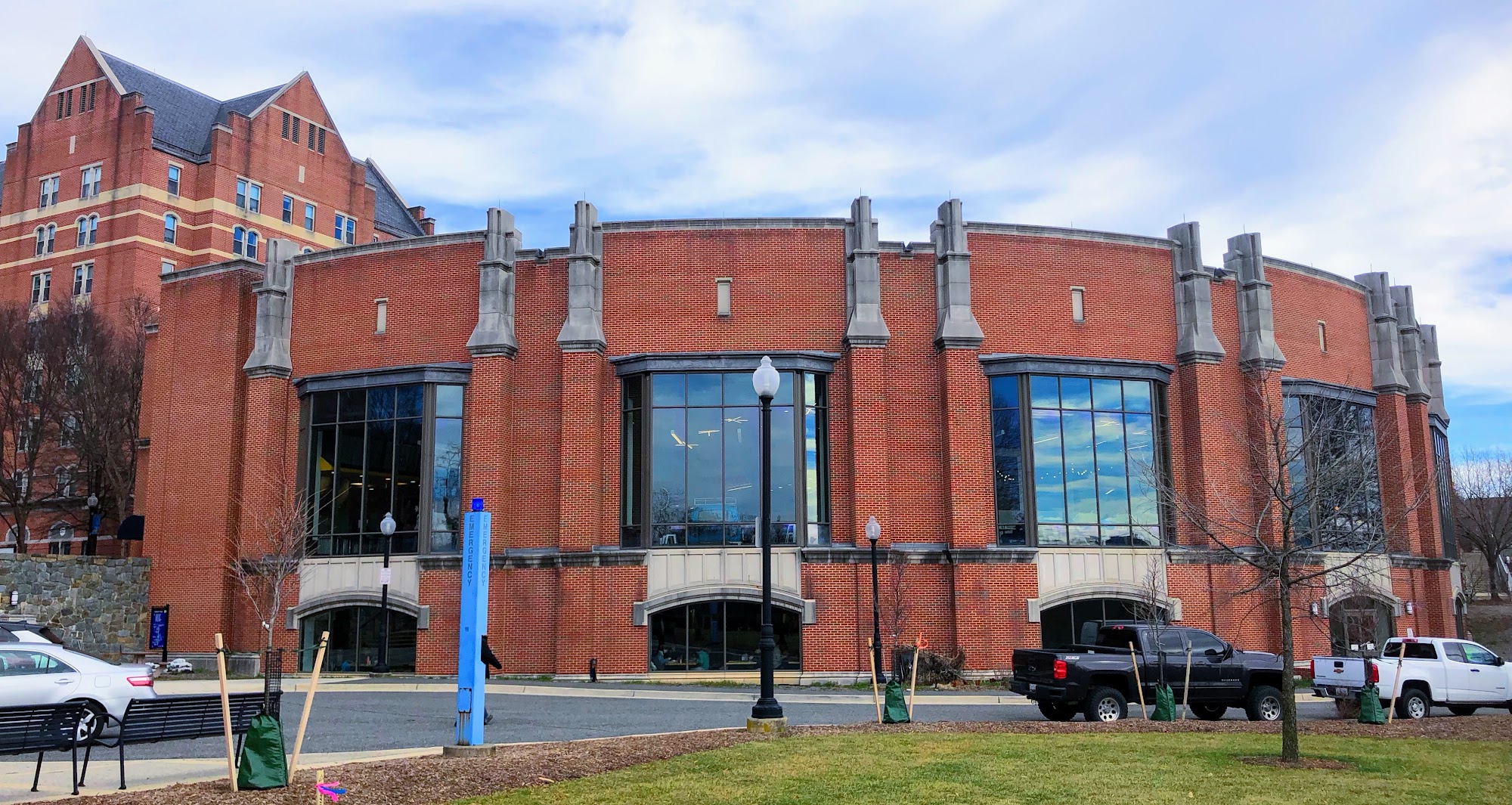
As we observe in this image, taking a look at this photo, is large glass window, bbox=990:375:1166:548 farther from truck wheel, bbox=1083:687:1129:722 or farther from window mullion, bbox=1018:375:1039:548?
truck wheel, bbox=1083:687:1129:722

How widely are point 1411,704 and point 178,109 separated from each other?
6725cm

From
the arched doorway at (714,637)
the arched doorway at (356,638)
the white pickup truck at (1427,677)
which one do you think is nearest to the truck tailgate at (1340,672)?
the white pickup truck at (1427,677)

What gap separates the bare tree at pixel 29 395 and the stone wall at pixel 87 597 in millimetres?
16757

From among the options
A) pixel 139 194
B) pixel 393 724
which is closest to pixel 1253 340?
pixel 393 724

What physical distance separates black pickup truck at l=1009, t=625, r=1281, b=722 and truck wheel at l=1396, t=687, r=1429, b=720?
2508mm

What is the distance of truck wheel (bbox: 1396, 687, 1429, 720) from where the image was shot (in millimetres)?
22172

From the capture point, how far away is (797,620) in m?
30.6

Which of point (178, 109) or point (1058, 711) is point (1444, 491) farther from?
point (178, 109)

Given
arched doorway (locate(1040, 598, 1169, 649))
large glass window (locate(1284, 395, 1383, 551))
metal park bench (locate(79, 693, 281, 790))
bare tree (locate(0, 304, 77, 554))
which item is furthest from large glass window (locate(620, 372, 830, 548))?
bare tree (locate(0, 304, 77, 554))

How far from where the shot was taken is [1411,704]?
22.2 meters

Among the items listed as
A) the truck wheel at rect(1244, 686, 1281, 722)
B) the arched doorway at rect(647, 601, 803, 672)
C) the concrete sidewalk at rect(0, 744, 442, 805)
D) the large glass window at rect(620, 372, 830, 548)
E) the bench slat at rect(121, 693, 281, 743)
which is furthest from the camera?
the large glass window at rect(620, 372, 830, 548)

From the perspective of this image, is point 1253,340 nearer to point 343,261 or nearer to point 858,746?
point 858,746

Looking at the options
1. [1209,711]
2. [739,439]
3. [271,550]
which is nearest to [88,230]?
[271,550]

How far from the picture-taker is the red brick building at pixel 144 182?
6238 centimetres
